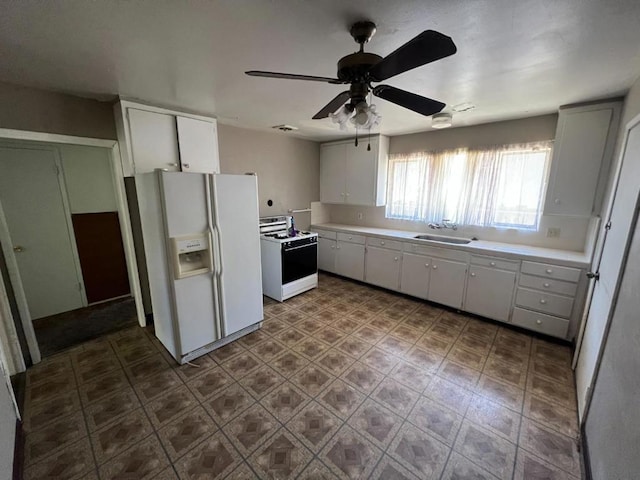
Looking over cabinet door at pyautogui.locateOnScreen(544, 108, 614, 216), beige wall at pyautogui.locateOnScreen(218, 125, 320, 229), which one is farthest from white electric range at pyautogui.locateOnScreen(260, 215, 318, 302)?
cabinet door at pyautogui.locateOnScreen(544, 108, 614, 216)

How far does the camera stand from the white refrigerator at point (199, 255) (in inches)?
83.2

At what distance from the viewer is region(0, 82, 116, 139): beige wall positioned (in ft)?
6.48

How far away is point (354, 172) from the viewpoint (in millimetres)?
4242

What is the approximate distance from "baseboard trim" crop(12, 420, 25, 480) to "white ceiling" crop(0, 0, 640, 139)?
2.29 metres

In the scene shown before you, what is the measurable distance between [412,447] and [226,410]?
126 centimetres

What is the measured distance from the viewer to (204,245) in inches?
89.7

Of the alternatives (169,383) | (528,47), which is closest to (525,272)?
(528,47)

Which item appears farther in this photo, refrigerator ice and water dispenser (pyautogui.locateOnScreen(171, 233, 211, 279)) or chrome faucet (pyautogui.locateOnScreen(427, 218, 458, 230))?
chrome faucet (pyautogui.locateOnScreen(427, 218, 458, 230))

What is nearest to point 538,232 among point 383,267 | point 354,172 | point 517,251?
point 517,251

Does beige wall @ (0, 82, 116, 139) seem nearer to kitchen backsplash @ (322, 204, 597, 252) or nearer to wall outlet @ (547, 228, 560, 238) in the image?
kitchen backsplash @ (322, 204, 597, 252)

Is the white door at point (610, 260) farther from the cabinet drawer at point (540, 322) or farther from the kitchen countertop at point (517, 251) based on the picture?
the cabinet drawer at point (540, 322)

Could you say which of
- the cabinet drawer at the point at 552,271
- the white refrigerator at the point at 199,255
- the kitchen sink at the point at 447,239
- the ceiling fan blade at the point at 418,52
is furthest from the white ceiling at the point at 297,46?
the kitchen sink at the point at 447,239

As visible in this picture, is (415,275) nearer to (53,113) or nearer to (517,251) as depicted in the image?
(517,251)

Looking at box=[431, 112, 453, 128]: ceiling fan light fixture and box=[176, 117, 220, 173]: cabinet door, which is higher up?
box=[431, 112, 453, 128]: ceiling fan light fixture
